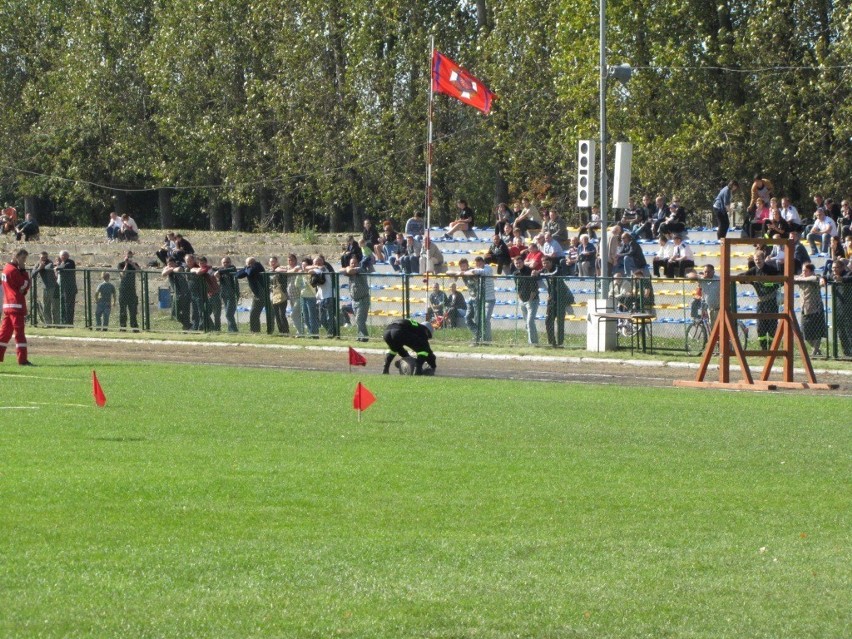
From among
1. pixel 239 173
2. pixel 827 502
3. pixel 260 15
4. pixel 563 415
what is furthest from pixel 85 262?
pixel 827 502

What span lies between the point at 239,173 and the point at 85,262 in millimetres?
10684

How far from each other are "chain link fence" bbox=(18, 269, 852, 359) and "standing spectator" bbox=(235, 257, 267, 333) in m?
0.04

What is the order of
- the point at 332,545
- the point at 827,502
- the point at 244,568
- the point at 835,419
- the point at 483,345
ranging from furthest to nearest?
the point at 483,345 < the point at 835,419 < the point at 827,502 < the point at 332,545 < the point at 244,568

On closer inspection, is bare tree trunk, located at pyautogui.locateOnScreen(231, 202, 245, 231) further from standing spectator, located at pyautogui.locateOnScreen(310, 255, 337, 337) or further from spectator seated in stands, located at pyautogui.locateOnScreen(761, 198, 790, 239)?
spectator seated in stands, located at pyautogui.locateOnScreen(761, 198, 790, 239)

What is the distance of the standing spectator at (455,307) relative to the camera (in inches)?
1332

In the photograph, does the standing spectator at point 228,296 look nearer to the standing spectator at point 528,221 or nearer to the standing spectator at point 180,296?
the standing spectator at point 180,296

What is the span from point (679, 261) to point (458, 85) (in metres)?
7.67

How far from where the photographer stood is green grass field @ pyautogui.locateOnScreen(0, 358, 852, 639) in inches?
305

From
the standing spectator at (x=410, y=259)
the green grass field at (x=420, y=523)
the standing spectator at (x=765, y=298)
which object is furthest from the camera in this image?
the standing spectator at (x=410, y=259)

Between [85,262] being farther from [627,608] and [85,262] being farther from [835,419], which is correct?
[627,608]

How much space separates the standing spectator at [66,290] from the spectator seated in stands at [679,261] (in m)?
16.2

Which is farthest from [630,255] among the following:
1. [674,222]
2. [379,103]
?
[379,103]

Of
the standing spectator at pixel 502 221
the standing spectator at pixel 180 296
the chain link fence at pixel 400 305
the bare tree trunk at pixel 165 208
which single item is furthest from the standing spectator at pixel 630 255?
the bare tree trunk at pixel 165 208

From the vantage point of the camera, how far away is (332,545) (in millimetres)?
9453
